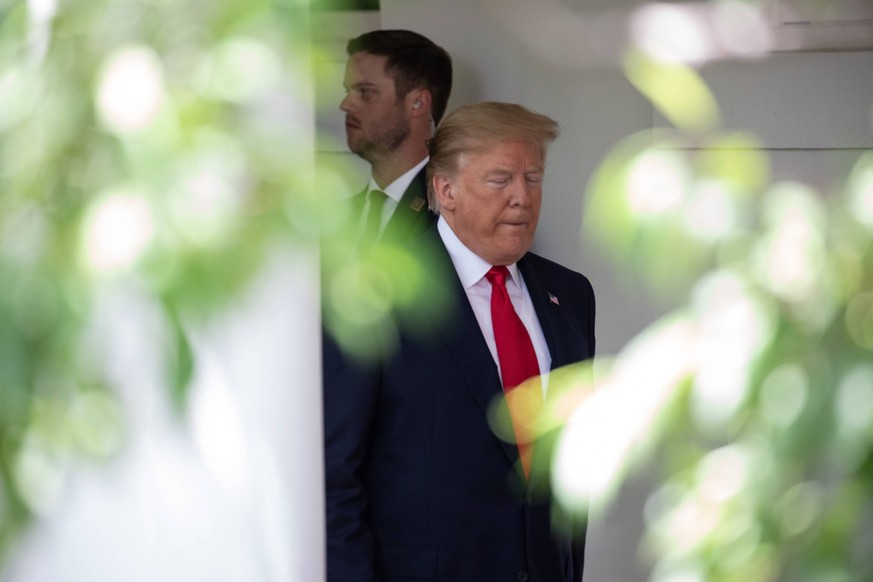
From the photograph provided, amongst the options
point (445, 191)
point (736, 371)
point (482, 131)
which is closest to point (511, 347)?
point (445, 191)

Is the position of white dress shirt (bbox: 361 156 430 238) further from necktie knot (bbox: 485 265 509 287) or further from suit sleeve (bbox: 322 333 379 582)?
suit sleeve (bbox: 322 333 379 582)

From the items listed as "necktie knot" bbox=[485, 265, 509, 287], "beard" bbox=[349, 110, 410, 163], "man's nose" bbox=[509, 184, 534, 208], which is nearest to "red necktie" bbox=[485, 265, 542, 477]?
"necktie knot" bbox=[485, 265, 509, 287]

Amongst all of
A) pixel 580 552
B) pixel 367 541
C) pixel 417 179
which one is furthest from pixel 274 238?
pixel 417 179

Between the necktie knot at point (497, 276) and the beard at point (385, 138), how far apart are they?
44.9 inches

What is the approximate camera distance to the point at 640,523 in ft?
13.1

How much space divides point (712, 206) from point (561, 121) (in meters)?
2.94

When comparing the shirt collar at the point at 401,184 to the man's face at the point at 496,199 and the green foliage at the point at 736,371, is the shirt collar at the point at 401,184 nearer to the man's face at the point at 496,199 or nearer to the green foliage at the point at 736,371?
the man's face at the point at 496,199

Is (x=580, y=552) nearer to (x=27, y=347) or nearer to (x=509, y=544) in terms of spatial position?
(x=509, y=544)

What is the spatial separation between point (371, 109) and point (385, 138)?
12cm

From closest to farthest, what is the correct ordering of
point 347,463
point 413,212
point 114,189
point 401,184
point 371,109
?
point 114,189 < point 347,463 < point 413,212 < point 401,184 < point 371,109

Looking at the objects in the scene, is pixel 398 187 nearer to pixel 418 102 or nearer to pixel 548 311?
pixel 418 102

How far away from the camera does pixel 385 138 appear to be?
3967mm

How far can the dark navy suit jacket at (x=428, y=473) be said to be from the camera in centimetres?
266

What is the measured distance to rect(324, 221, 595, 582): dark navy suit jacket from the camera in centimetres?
266
